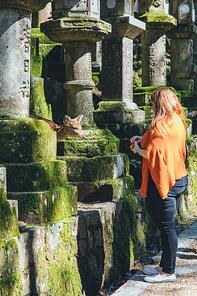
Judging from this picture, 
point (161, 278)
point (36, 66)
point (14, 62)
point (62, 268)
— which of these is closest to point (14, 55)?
point (14, 62)

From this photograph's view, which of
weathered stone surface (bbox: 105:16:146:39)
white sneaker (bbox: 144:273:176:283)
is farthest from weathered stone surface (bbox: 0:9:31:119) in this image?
weathered stone surface (bbox: 105:16:146:39)

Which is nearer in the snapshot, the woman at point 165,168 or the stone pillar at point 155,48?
the woman at point 165,168

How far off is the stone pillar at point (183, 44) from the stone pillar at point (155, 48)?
152 centimetres

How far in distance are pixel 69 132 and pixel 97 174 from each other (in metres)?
0.57

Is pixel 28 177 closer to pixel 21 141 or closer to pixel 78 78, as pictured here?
pixel 21 141

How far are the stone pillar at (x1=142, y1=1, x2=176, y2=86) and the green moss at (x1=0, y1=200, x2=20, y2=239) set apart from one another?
510 cm

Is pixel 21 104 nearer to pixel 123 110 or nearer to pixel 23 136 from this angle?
pixel 23 136

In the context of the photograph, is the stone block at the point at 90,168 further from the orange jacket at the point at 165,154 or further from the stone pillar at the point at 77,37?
the orange jacket at the point at 165,154

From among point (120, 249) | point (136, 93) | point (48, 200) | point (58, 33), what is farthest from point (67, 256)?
point (136, 93)

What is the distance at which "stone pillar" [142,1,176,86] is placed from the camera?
7582 millimetres

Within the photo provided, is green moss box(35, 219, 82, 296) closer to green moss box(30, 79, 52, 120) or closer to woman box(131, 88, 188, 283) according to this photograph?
woman box(131, 88, 188, 283)

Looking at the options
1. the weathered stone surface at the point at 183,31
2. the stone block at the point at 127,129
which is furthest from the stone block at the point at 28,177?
the weathered stone surface at the point at 183,31

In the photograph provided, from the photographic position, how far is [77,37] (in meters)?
5.10

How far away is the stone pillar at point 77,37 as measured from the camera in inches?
198
